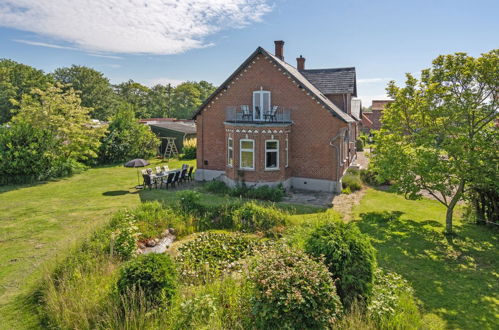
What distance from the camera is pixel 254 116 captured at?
57.8ft

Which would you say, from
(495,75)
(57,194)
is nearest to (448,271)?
(495,75)

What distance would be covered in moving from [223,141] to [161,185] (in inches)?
186

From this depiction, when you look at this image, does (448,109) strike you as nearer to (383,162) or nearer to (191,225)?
(383,162)

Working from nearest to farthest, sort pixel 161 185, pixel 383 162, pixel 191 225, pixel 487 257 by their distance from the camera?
1. pixel 487 257
2. pixel 191 225
3. pixel 383 162
4. pixel 161 185

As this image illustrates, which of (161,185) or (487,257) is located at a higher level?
(161,185)

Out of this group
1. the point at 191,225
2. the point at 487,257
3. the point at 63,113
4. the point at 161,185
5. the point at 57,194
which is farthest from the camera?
the point at 63,113

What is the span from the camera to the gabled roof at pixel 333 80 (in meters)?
20.8

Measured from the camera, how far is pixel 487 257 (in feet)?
29.3

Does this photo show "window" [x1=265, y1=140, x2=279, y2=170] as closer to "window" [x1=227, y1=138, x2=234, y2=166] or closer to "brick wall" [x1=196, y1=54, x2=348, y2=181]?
"brick wall" [x1=196, y1=54, x2=348, y2=181]

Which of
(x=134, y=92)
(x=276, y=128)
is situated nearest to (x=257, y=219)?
(x=276, y=128)

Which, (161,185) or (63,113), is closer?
(161,185)

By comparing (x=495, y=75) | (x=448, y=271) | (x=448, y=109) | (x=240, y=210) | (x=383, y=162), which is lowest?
(x=448, y=271)

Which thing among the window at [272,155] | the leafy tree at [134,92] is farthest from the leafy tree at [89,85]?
the window at [272,155]

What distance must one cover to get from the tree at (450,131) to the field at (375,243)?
1557mm
